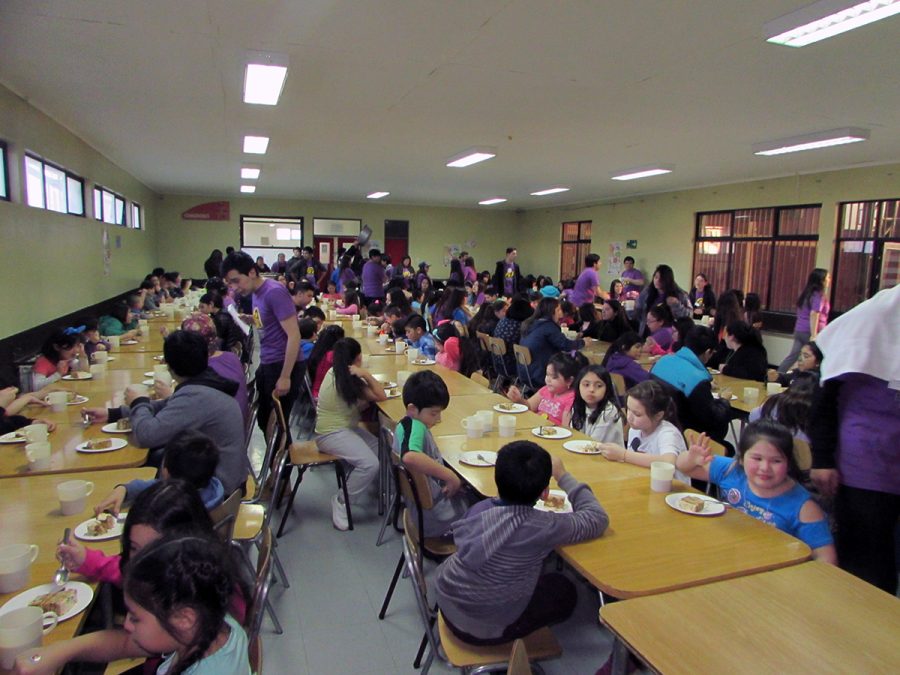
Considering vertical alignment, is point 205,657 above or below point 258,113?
below

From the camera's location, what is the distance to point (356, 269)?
→ 12203 mm

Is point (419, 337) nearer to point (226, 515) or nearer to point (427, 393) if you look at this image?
point (427, 393)

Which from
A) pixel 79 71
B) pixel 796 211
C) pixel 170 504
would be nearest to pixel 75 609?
pixel 170 504

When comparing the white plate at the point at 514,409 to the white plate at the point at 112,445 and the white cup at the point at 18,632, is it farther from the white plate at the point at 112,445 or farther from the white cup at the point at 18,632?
the white cup at the point at 18,632

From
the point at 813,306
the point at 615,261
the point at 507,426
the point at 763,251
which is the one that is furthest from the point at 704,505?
the point at 615,261

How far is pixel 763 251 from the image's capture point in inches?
387

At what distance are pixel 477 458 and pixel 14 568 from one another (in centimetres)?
170

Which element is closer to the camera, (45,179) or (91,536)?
(91,536)

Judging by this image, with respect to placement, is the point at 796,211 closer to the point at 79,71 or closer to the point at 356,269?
the point at 356,269

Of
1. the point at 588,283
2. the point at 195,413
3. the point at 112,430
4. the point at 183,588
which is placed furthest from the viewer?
the point at 588,283

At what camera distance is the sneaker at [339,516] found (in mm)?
3604

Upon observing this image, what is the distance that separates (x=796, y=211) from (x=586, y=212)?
552 cm

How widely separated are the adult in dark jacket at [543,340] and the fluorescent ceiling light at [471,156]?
2530mm

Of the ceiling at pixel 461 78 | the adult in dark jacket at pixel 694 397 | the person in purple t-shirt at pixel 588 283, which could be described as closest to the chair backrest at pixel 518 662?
the adult in dark jacket at pixel 694 397
